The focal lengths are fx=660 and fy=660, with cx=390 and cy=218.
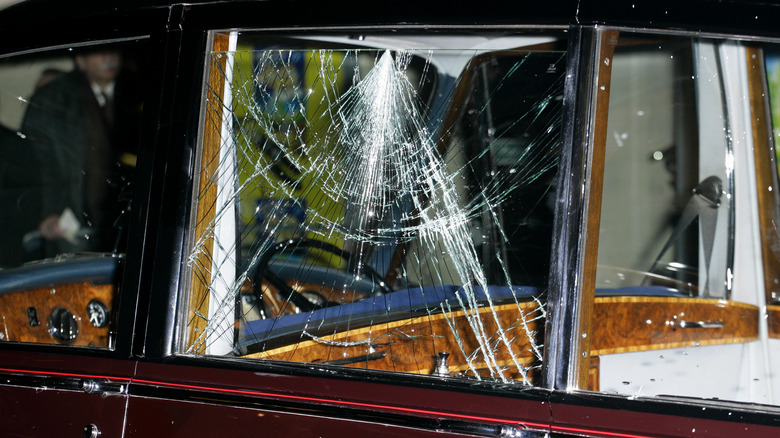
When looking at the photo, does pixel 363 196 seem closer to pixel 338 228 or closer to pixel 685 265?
pixel 338 228

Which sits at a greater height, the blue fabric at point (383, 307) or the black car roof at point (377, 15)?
the black car roof at point (377, 15)

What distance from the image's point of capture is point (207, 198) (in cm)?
158

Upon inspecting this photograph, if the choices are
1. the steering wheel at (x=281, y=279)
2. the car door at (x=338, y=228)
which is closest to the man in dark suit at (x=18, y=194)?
the steering wheel at (x=281, y=279)

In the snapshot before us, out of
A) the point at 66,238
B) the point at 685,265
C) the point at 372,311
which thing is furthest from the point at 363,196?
the point at 685,265

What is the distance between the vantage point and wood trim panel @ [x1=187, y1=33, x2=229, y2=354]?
155cm

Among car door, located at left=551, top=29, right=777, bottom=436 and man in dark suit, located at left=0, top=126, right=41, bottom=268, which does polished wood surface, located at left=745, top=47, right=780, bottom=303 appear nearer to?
car door, located at left=551, top=29, right=777, bottom=436

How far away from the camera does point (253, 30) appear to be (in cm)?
153

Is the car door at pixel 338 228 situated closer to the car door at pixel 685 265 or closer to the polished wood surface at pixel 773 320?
the car door at pixel 685 265

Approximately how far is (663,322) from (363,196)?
52.2 inches

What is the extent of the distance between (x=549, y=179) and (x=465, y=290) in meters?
0.36

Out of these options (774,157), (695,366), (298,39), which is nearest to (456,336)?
(298,39)

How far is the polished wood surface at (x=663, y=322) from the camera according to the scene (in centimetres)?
216

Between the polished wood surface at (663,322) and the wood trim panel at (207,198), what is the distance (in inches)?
47.0

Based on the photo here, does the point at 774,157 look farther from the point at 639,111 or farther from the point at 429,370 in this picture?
the point at 429,370
